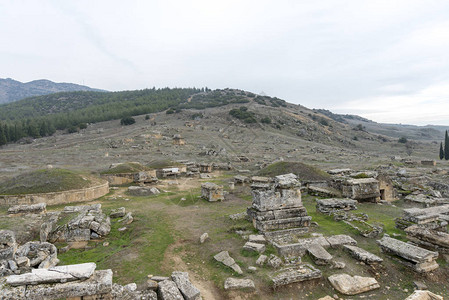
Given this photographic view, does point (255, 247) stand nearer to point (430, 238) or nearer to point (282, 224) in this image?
point (282, 224)

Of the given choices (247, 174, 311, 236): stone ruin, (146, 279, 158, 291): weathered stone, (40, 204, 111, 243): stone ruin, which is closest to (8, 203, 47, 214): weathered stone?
(40, 204, 111, 243): stone ruin

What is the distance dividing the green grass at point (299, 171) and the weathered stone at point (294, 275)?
10.7m

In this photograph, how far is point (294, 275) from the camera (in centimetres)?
575

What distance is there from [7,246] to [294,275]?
760 centimetres

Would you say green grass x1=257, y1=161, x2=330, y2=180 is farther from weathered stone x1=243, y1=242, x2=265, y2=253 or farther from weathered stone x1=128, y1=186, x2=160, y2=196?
weathered stone x1=243, y1=242, x2=265, y2=253

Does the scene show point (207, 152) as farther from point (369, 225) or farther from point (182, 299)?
point (182, 299)

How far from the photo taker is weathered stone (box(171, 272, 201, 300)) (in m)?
5.03

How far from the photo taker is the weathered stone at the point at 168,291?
4.91 meters

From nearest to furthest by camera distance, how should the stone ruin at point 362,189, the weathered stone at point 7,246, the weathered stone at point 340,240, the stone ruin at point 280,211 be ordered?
the weathered stone at point 7,246
the weathered stone at point 340,240
the stone ruin at point 280,211
the stone ruin at point 362,189

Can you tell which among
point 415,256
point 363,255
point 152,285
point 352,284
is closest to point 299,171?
point 363,255

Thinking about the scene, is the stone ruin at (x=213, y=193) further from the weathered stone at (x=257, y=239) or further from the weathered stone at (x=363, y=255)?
the weathered stone at (x=363, y=255)

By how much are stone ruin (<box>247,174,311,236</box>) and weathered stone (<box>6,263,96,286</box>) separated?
550 cm

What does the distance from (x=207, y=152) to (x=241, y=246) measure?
92.2 feet

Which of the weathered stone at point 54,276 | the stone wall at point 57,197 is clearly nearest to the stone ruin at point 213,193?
the stone wall at point 57,197
